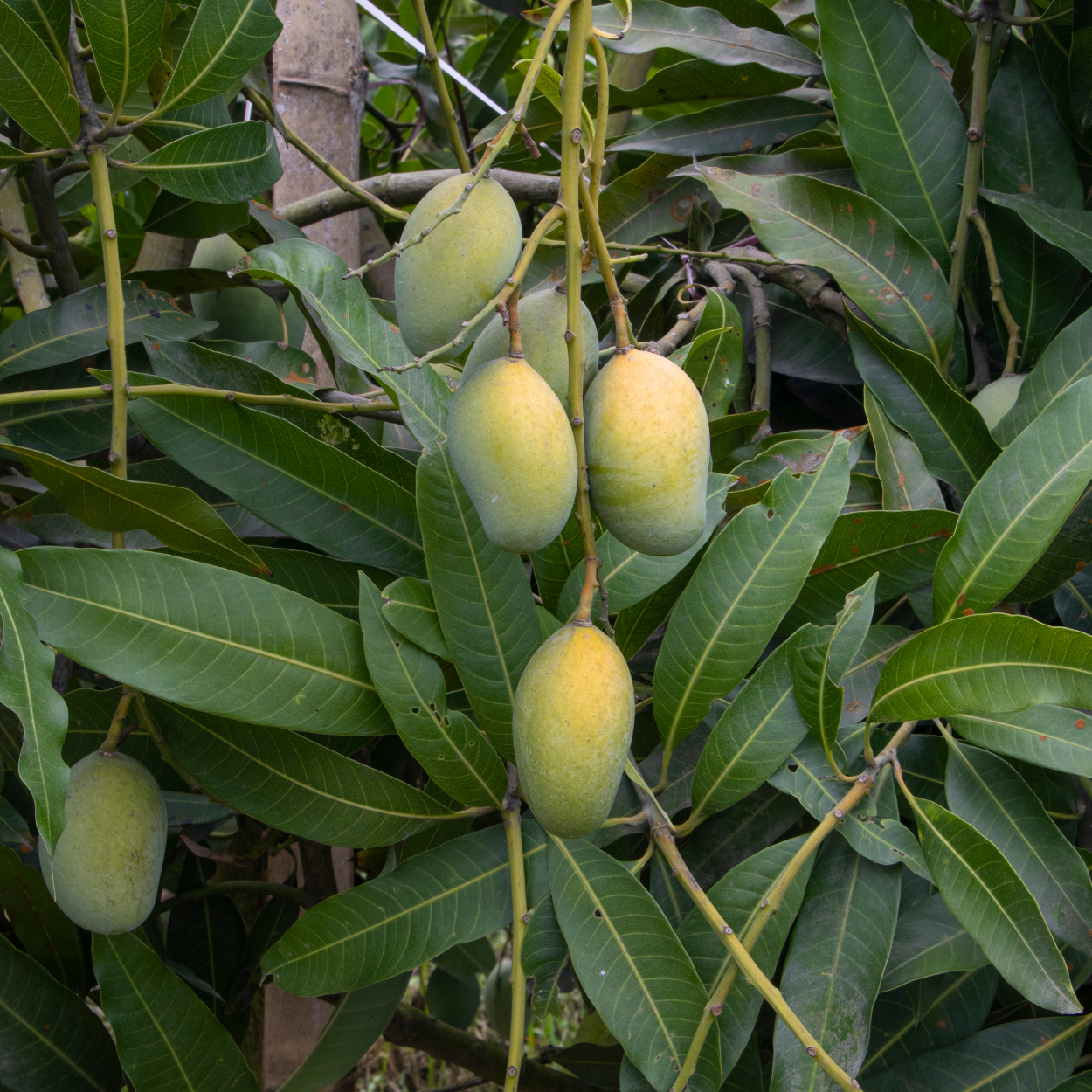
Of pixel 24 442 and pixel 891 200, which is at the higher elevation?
pixel 891 200

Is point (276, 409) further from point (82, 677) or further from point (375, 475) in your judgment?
point (82, 677)

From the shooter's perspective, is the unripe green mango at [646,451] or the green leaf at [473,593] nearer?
the unripe green mango at [646,451]

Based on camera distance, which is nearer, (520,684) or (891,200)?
(520,684)

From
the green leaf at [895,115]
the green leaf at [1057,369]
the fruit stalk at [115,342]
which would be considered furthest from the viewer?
the green leaf at [895,115]

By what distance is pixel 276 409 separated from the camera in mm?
788

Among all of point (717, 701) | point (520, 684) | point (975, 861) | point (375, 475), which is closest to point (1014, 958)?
point (975, 861)

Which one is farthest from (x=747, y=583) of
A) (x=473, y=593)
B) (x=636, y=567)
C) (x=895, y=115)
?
(x=895, y=115)

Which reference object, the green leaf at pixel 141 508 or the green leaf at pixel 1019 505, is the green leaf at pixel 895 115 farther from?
Result: the green leaf at pixel 141 508

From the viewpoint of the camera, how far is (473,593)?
2.11ft

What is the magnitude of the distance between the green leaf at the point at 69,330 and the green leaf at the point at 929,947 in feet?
2.61

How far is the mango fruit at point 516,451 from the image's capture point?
46 centimetres

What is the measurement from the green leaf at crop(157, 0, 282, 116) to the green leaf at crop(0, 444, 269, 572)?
321 mm

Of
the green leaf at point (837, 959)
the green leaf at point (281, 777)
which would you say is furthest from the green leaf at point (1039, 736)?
the green leaf at point (281, 777)

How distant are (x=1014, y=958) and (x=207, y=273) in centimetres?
96
